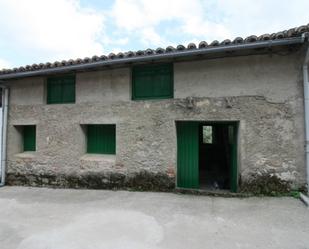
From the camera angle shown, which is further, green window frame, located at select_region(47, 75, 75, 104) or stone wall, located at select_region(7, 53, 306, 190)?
green window frame, located at select_region(47, 75, 75, 104)

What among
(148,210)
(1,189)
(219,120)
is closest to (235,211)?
(148,210)

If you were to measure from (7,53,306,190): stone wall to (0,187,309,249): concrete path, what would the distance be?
0.84 m

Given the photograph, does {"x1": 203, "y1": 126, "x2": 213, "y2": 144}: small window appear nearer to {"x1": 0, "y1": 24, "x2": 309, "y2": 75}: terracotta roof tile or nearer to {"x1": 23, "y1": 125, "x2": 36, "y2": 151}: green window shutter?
{"x1": 0, "y1": 24, "x2": 309, "y2": 75}: terracotta roof tile

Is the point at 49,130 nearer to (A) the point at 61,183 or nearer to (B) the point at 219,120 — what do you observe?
(A) the point at 61,183

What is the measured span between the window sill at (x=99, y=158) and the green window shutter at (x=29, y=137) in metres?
2.37

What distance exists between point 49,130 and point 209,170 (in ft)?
21.2

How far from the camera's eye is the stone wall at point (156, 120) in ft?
17.4

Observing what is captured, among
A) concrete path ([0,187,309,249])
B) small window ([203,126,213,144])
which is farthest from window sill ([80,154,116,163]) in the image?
small window ([203,126,213,144])

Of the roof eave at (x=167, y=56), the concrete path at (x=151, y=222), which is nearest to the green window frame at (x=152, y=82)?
the roof eave at (x=167, y=56)

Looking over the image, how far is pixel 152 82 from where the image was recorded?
641 centimetres

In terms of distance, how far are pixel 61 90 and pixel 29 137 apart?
2.23m

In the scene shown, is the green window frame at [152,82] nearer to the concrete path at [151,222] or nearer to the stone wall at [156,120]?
the stone wall at [156,120]

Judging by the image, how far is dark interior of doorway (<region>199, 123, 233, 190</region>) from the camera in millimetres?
8016

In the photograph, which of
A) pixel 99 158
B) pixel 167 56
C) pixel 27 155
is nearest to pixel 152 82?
pixel 167 56
